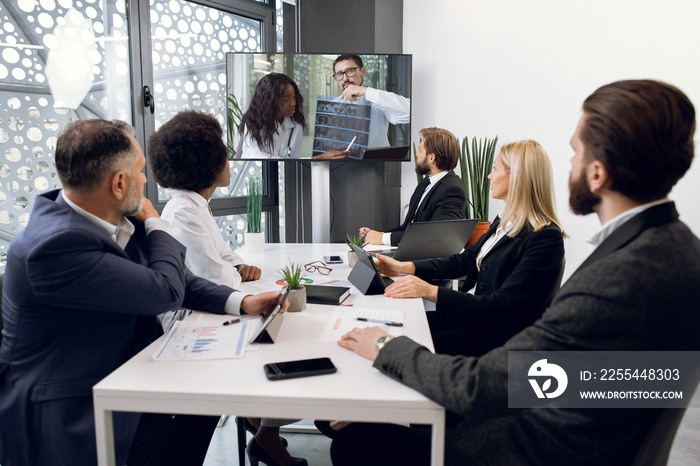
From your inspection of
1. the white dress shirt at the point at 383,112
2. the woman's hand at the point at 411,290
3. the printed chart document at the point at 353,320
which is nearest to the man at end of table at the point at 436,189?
the white dress shirt at the point at 383,112

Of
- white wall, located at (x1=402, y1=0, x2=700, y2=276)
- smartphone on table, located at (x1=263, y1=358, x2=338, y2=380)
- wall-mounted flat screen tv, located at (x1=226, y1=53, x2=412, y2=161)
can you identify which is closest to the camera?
smartphone on table, located at (x1=263, y1=358, x2=338, y2=380)

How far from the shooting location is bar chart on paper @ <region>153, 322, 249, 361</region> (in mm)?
1289

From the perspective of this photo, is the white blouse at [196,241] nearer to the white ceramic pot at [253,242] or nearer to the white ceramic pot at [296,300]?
the white ceramic pot at [296,300]

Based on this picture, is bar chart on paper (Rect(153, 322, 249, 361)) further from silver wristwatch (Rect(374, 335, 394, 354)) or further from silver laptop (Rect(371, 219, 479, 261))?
silver laptop (Rect(371, 219, 479, 261))

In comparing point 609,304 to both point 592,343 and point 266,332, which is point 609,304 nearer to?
point 592,343

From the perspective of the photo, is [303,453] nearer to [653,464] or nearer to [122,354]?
[122,354]

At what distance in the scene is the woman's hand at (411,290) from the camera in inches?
72.9

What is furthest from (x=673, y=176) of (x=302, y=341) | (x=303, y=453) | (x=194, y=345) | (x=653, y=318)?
(x=303, y=453)

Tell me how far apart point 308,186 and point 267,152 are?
793mm

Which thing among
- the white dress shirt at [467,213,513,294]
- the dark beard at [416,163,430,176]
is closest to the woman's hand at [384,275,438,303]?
the white dress shirt at [467,213,513,294]

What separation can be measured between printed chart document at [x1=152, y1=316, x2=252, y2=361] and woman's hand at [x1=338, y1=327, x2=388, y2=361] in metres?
0.28

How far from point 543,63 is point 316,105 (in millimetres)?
1766

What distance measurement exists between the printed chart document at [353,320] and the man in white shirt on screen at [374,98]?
2279 mm

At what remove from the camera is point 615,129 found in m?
0.99
